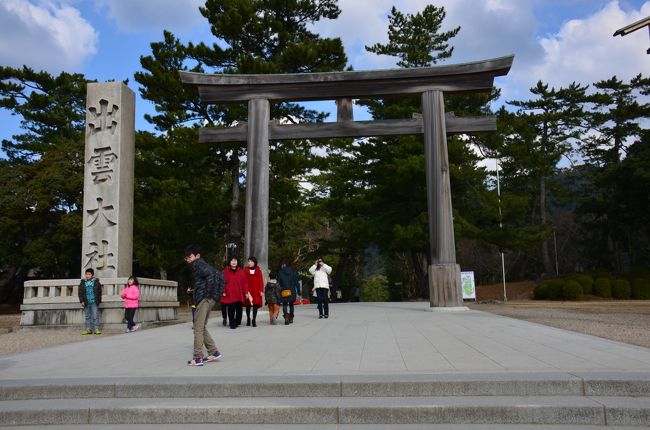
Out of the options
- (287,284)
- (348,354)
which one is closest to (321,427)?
(348,354)

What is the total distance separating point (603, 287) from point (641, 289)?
1817 millimetres

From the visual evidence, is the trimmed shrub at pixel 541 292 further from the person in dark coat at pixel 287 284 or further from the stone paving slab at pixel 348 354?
the person in dark coat at pixel 287 284

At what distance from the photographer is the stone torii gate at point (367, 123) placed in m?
15.7

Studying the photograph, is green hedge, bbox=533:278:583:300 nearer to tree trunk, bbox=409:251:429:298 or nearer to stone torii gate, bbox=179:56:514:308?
tree trunk, bbox=409:251:429:298

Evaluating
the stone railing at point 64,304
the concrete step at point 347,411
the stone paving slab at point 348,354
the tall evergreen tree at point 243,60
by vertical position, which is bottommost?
the concrete step at point 347,411

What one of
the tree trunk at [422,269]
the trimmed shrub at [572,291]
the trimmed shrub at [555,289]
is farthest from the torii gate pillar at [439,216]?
the trimmed shrub at [555,289]

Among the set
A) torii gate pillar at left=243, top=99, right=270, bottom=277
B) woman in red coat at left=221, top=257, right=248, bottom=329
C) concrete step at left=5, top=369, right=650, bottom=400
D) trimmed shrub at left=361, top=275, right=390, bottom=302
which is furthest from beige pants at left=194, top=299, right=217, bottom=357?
trimmed shrub at left=361, top=275, right=390, bottom=302

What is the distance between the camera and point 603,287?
94.5 feet

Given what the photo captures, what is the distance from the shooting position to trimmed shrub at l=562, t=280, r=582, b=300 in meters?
28.1

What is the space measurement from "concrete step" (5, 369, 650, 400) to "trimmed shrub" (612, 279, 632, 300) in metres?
26.4

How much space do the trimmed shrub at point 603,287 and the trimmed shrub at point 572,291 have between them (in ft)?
4.94

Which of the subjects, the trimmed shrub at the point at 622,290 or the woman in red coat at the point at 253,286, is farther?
the trimmed shrub at the point at 622,290

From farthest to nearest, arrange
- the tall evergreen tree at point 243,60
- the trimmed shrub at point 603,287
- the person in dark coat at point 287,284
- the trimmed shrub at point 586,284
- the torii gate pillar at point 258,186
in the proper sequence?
1. the trimmed shrub at point 586,284
2. the trimmed shrub at point 603,287
3. the tall evergreen tree at point 243,60
4. the torii gate pillar at point 258,186
5. the person in dark coat at point 287,284

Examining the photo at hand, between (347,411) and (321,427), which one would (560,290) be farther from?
(321,427)
